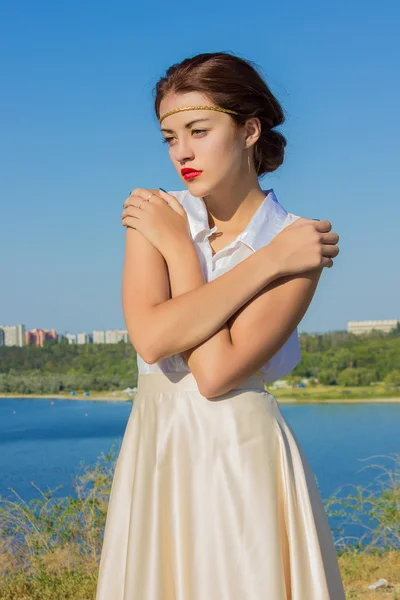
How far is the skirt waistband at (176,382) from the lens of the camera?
4.47 feet

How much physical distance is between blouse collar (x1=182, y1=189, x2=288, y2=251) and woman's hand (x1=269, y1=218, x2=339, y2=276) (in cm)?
6

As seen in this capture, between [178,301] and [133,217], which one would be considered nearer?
[178,301]

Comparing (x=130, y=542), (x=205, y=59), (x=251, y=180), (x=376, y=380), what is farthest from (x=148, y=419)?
(x=376, y=380)

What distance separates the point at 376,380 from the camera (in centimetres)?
1358

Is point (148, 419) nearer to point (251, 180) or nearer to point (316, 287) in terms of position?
point (316, 287)

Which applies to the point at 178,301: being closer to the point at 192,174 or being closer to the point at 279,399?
the point at 192,174

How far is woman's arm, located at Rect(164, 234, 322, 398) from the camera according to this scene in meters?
1.29

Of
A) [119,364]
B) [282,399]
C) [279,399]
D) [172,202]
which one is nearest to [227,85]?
[172,202]

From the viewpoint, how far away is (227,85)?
4.55 ft

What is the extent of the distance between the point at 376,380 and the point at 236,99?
1266 cm

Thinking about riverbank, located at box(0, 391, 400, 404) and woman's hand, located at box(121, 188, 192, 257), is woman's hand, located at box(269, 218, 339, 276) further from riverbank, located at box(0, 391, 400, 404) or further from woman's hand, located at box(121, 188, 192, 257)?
riverbank, located at box(0, 391, 400, 404)

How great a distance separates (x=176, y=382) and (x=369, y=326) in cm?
1326

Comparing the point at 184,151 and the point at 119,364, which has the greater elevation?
the point at 184,151

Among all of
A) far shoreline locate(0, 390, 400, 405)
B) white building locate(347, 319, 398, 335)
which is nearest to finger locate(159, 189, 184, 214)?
far shoreline locate(0, 390, 400, 405)
